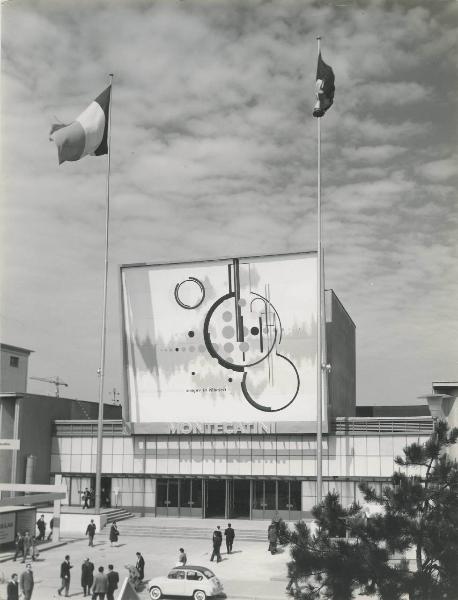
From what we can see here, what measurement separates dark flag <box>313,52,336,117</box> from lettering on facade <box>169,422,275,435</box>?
22.6m

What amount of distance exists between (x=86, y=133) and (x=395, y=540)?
33330mm

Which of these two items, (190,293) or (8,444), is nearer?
(8,444)

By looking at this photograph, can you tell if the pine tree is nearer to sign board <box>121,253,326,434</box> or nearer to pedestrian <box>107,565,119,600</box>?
pedestrian <box>107,565,119,600</box>

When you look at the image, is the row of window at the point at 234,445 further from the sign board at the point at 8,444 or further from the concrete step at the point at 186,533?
the concrete step at the point at 186,533

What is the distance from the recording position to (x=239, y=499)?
49594 mm

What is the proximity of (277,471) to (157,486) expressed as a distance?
915 cm

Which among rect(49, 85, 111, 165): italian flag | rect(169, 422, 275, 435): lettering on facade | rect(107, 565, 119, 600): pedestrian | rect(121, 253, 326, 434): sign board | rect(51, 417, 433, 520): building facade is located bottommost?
rect(107, 565, 119, 600): pedestrian

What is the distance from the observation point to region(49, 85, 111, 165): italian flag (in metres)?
39.3

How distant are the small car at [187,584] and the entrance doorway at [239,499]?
22.5m

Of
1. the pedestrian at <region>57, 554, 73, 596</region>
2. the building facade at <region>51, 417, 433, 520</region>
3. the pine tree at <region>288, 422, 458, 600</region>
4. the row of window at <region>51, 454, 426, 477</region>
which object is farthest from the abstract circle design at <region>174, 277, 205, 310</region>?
the pine tree at <region>288, 422, 458, 600</region>

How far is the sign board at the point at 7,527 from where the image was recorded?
3500cm

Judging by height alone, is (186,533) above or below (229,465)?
below

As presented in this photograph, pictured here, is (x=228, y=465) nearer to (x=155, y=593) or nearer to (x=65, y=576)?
(x=155, y=593)

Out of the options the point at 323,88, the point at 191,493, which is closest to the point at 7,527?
the point at 191,493
